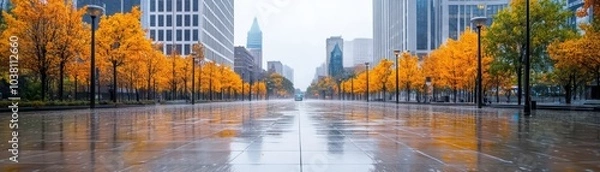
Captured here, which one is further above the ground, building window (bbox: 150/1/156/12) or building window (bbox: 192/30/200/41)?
building window (bbox: 150/1/156/12)

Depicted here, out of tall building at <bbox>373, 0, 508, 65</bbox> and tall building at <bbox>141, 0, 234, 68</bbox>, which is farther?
tall building at <bbox>141, 0, 234, 68</bbox>

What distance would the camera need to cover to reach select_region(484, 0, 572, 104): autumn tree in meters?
43.3

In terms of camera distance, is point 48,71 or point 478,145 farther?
point 48,71

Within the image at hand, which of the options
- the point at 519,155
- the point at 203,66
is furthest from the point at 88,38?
the point at 203,66

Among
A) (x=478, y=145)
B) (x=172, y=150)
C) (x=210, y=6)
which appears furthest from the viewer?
(x=210, y=6)

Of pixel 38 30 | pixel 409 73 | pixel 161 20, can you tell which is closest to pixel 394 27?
pixel 161 20

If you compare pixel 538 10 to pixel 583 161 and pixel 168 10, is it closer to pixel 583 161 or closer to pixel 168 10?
pixel 583 161

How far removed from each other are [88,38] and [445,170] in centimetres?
4087

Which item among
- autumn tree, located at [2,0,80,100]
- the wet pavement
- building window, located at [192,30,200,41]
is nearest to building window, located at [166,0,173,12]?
building window, located at [192,30,200,41]

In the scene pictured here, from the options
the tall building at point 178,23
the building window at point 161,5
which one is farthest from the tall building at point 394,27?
the building window at point 161,5

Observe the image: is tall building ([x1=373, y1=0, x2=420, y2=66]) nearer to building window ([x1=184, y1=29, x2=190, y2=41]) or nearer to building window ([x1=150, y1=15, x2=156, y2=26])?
building window ([x1=184, y1=29, x2=190, y2=41])

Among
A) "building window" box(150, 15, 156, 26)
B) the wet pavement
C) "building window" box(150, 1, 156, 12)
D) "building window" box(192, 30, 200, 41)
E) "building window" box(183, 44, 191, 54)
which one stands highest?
"building window" box(150, 1, 156, 12)

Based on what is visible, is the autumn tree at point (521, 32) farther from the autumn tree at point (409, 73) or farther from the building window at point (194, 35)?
the building window at point (194, 35)

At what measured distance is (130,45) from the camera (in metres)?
47.6
